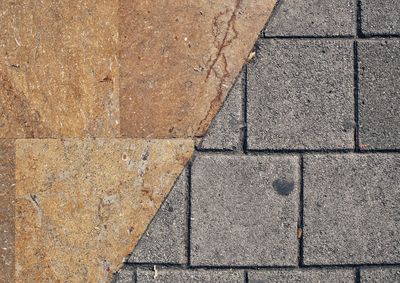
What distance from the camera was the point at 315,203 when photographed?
7.20 feet

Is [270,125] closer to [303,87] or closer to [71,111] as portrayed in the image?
[303,87]

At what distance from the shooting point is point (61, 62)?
2.16 metres

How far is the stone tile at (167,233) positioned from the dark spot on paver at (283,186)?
0.39m

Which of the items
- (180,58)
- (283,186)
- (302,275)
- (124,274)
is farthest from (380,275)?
(180,58)

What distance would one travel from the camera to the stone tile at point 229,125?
2.19 metres

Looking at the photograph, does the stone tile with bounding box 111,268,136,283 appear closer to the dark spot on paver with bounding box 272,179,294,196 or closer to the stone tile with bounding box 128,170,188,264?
the stone tile with bounding box 128,170,188,264

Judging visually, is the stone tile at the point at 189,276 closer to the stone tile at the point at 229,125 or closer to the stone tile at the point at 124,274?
the stone tile at the point at 124,274

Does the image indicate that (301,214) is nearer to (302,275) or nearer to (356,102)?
(302,275)

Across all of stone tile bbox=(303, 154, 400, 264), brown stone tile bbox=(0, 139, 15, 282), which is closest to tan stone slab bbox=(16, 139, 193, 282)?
brown stone tile bbox=(0, 139, 15, 282)

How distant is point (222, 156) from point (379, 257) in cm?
83

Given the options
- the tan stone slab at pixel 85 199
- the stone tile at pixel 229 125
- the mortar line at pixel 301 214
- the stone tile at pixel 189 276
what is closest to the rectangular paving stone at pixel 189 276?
the stone tile at pixel 189 276

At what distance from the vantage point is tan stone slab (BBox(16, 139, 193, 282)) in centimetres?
216

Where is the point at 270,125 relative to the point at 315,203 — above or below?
above

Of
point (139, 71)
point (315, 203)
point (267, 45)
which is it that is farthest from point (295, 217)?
point (139, 71)
